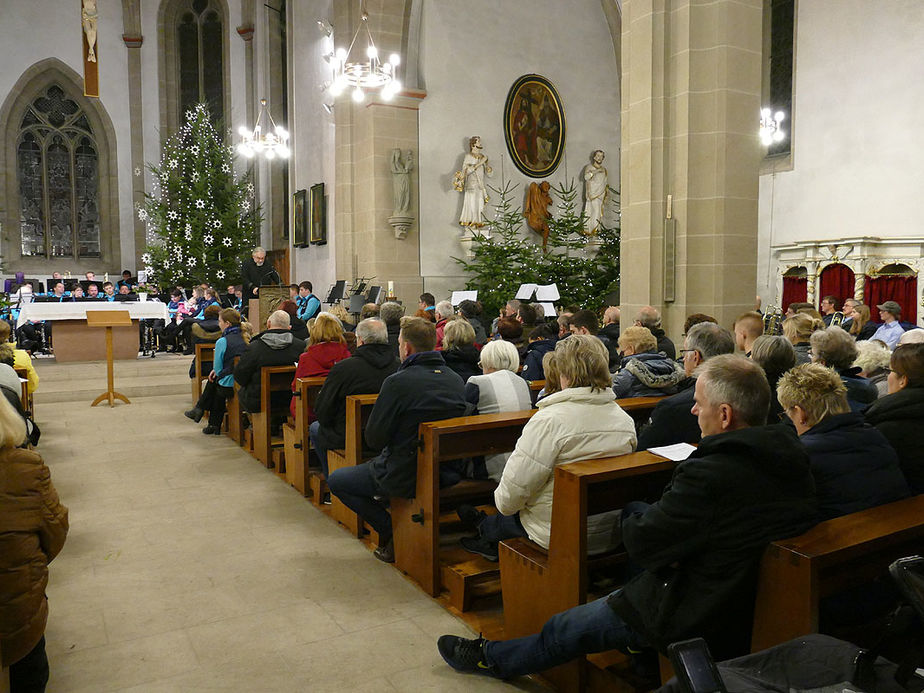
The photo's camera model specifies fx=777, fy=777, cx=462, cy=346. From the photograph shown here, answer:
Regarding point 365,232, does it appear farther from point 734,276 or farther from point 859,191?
point 859,191

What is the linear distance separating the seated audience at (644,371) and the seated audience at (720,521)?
183cm

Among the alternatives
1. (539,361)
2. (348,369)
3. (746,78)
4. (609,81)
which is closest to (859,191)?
(609,81)

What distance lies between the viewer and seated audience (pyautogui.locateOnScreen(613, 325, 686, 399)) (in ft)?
13.8

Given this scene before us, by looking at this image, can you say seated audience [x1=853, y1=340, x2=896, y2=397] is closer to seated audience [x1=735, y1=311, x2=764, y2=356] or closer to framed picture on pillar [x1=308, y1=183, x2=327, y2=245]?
seated audience [x1=735, y1=311, x2=764, y2=356]

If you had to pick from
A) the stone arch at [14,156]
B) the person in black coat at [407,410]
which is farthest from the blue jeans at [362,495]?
the stone arch at [14,156]

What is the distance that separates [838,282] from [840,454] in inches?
467

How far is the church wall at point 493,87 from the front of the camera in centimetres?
1404

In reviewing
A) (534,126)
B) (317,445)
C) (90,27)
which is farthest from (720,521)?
(534,126)

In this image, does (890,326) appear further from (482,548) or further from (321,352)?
(482,548)

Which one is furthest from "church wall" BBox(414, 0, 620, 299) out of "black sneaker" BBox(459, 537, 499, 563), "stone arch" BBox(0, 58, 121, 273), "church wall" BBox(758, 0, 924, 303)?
"stone arch" BBox(0, 58, 121, 273)

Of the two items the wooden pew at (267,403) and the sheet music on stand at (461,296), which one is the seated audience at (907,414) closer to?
the wooden pew at (267,403)

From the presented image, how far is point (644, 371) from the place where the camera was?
13.8ft

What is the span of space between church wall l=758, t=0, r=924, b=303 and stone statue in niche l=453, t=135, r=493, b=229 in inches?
212

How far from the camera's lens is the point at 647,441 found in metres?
3.37
